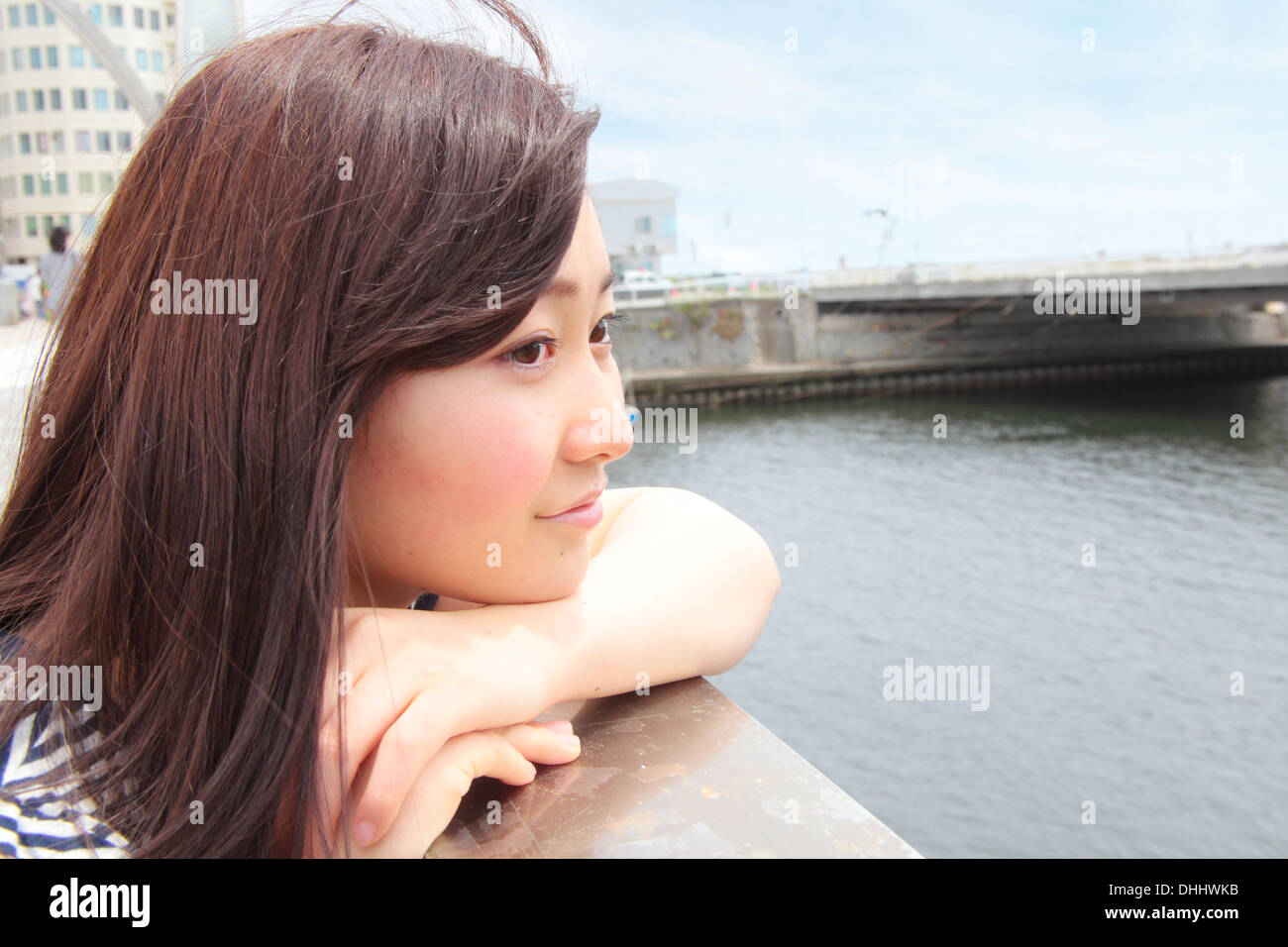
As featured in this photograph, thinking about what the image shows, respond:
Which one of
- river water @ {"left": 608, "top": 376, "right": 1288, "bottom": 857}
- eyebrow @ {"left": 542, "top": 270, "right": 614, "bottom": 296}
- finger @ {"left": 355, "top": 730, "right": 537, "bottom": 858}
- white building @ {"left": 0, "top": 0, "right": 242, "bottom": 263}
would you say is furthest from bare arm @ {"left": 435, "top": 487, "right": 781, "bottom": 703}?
white building @ {"left": 0, "top": 0, "right": 242, "bottom": 263}

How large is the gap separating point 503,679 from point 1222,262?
1171 inches

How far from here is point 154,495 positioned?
46.5 inches

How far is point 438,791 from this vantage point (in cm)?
123

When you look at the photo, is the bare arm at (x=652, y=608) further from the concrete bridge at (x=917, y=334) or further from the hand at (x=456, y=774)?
the concrete bridge at (x=917, y=334)

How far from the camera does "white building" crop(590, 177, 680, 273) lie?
2235 inches

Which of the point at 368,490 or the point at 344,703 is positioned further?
the point at 368,490

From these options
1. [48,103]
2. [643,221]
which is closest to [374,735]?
[643,221]

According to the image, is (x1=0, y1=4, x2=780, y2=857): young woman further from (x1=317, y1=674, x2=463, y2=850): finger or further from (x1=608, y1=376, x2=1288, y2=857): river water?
(x1=608, y1=376, x2=1288, y2=857): river water

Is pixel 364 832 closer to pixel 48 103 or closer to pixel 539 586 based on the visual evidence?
pixel 539 586


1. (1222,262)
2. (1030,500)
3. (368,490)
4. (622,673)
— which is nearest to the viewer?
(368,490)

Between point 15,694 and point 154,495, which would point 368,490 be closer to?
point 154,495

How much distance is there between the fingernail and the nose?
50 centimetres

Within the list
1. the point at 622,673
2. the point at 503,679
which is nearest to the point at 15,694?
the point at 503,679

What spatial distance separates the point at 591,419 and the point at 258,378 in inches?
16.1
